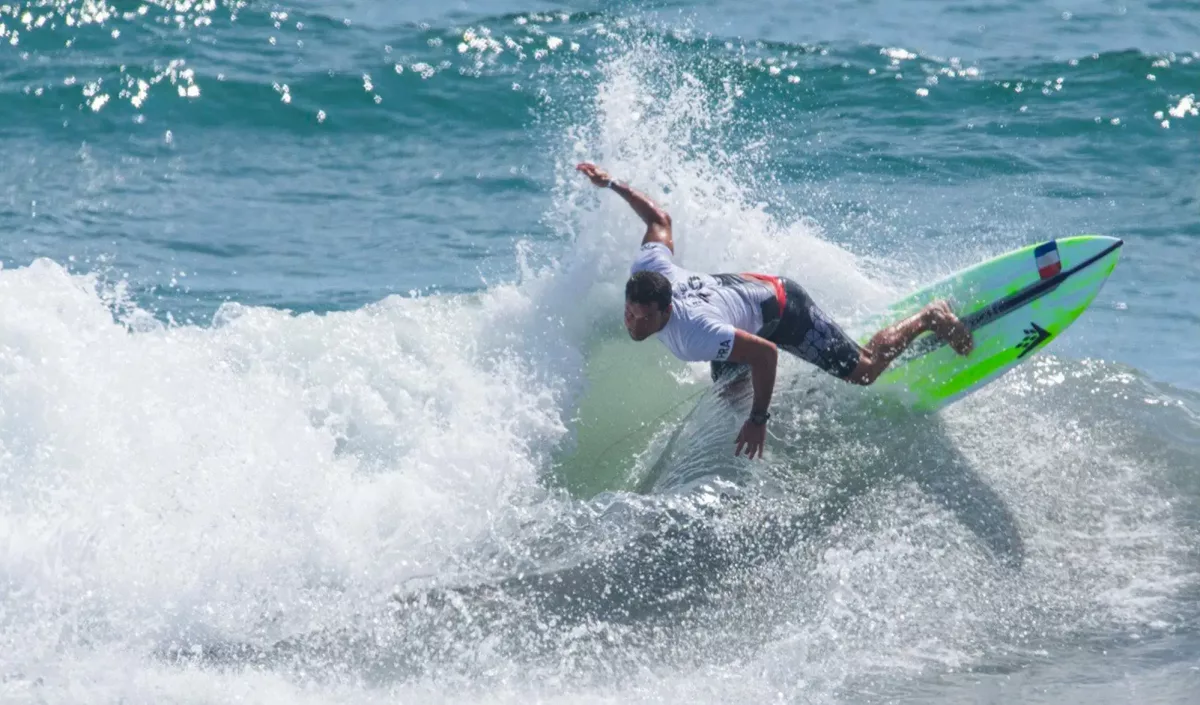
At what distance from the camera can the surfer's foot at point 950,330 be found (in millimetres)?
7105

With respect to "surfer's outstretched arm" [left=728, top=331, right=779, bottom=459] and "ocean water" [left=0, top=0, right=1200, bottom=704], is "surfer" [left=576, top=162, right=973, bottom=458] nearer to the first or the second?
"surfer's outstretched arm" [left=728, top=331, right=779, bottom=459]

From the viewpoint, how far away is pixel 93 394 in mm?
6570

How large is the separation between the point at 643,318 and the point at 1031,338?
8.08 feet

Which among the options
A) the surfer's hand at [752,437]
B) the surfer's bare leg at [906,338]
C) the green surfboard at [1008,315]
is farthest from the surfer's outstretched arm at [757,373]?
the green surfboard at [1008,315]

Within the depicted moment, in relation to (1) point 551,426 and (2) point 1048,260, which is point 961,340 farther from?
(1) point 551,426

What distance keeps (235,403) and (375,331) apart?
4.18 ft

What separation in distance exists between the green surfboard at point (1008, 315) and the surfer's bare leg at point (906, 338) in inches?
3.1

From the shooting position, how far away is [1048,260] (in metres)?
7.11

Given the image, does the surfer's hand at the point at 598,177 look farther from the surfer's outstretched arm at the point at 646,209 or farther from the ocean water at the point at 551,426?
the ocean water at the point at 551,426

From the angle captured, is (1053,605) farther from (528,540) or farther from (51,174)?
(51,174)

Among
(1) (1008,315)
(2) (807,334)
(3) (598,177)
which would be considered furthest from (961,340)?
(3) (598,177)

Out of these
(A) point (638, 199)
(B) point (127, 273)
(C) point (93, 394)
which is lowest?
(B) point (127, 273)

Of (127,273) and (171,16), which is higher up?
(171,16)

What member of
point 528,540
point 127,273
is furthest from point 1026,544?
point 127,273
